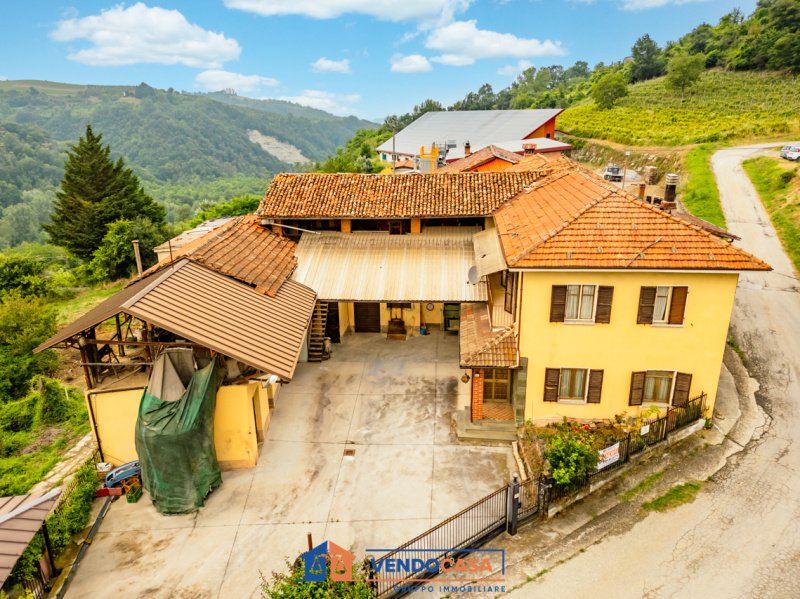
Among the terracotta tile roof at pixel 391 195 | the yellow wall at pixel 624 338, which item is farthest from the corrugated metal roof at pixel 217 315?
the yellow wall at pixel 624 338

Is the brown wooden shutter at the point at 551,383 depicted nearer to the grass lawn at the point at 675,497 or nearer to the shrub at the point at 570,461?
the shrub at the point at 570,461

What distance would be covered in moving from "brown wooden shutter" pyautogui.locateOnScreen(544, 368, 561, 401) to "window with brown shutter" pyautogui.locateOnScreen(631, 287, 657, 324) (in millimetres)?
3297

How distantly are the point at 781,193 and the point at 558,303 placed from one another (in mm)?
33078

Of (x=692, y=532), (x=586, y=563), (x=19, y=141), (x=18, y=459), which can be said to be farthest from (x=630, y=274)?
(x=19, y=141)

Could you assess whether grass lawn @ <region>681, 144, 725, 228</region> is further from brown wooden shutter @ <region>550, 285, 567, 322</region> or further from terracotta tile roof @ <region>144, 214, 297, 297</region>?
terracotta tile roof @ <region>144, 214, 297, 297</region>

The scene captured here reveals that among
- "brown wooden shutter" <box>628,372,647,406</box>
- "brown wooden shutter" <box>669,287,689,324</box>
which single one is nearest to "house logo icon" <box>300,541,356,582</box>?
"brown wooden shutter" <box>628,372,647,406</box>

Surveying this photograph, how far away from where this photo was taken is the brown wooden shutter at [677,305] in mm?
17562

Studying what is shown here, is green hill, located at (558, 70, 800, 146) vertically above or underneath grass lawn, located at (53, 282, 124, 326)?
above

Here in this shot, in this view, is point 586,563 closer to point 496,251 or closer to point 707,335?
point 707,335

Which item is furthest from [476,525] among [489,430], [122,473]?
[122,473]

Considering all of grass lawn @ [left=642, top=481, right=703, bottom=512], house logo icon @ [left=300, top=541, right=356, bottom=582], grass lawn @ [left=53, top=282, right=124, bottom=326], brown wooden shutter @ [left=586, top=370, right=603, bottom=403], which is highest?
brown wooden shutter @ [left=586, top=370, right=603, bottom=403]

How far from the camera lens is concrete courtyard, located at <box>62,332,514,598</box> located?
47.8 ft

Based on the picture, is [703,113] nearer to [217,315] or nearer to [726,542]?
[726,542]

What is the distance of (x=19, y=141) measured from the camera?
14775cm
